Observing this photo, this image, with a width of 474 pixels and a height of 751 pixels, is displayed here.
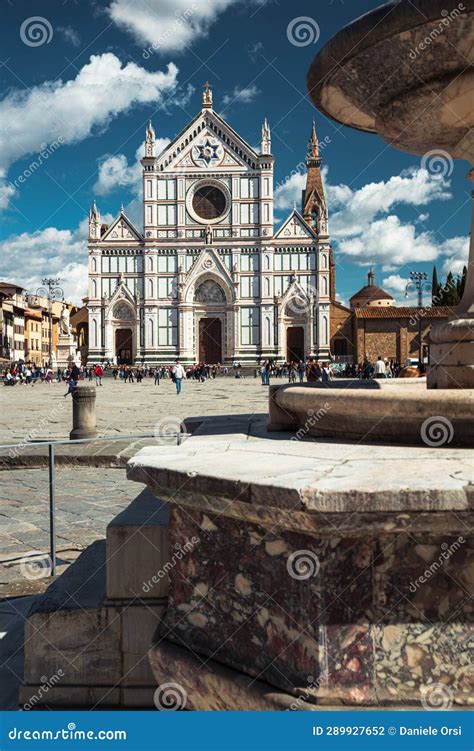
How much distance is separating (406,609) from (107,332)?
4350 centimetres

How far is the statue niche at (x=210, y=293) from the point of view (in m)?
45.2

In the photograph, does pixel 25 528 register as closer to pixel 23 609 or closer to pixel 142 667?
pixel 23 609

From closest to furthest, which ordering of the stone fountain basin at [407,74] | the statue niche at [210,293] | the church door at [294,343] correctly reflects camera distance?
the stone fountain basin at [407,74], the church door at [294,343], the statue niche at [210,293]

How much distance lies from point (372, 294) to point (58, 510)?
63.2 metres

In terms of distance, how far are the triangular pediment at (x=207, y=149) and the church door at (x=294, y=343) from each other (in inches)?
504

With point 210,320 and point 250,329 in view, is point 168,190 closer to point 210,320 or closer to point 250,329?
point 210,320

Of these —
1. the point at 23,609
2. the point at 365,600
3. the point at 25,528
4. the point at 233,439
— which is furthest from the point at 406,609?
the point at 25,528

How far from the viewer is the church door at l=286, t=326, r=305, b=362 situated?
44500 mm

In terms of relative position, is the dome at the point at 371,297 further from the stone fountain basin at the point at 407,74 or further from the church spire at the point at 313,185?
the stone fountain basin at the point at 407,74

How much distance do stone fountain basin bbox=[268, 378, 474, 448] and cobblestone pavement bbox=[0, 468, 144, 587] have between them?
2236mm

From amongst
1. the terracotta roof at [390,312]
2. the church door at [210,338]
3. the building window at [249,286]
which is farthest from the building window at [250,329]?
the terracotta roof at [390,312]

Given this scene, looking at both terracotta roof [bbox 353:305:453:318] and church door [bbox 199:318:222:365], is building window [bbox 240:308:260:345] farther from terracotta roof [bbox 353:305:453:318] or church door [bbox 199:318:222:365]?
terracotta roof [bbox 353:305:453:318]

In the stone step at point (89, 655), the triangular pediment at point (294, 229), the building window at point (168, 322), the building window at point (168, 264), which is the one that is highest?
the triangular pediment at point (294, 229)

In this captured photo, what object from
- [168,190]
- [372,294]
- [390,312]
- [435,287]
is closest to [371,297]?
[372,294]
